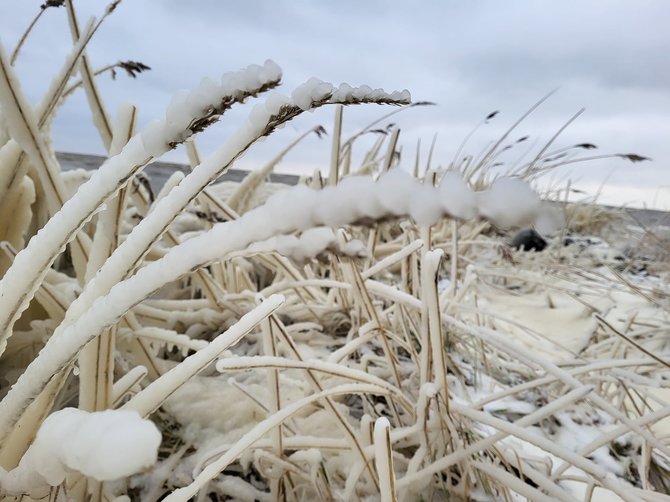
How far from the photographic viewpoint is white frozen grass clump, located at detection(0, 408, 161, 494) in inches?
6.0

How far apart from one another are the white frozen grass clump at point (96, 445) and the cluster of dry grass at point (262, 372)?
4cm

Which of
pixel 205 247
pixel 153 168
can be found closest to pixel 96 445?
pixel 205 247

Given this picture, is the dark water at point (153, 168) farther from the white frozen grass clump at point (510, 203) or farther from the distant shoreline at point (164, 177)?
the white frozen grass clump at point (510, 203)

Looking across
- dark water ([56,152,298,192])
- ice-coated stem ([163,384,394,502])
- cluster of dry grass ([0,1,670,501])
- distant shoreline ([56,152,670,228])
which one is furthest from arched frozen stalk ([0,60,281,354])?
dark water ([56,152,298,192])

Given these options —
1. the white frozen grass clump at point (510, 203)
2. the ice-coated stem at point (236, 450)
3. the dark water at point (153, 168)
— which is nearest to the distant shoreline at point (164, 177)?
the dark water at point (153, 168)

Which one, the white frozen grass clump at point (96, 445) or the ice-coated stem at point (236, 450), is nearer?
the white frozen grass clump at point (96, 445)

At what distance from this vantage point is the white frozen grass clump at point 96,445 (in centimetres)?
15

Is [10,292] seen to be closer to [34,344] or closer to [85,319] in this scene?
[85,319]

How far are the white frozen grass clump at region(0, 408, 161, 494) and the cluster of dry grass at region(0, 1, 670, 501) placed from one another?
4 cm

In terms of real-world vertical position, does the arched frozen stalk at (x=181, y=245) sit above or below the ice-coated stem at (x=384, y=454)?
above

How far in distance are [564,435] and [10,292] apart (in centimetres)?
70

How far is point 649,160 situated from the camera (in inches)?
34.7

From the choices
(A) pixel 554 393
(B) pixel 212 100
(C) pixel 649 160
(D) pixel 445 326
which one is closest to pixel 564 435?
→ (A) pixel 554 393

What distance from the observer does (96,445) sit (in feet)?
0.53
